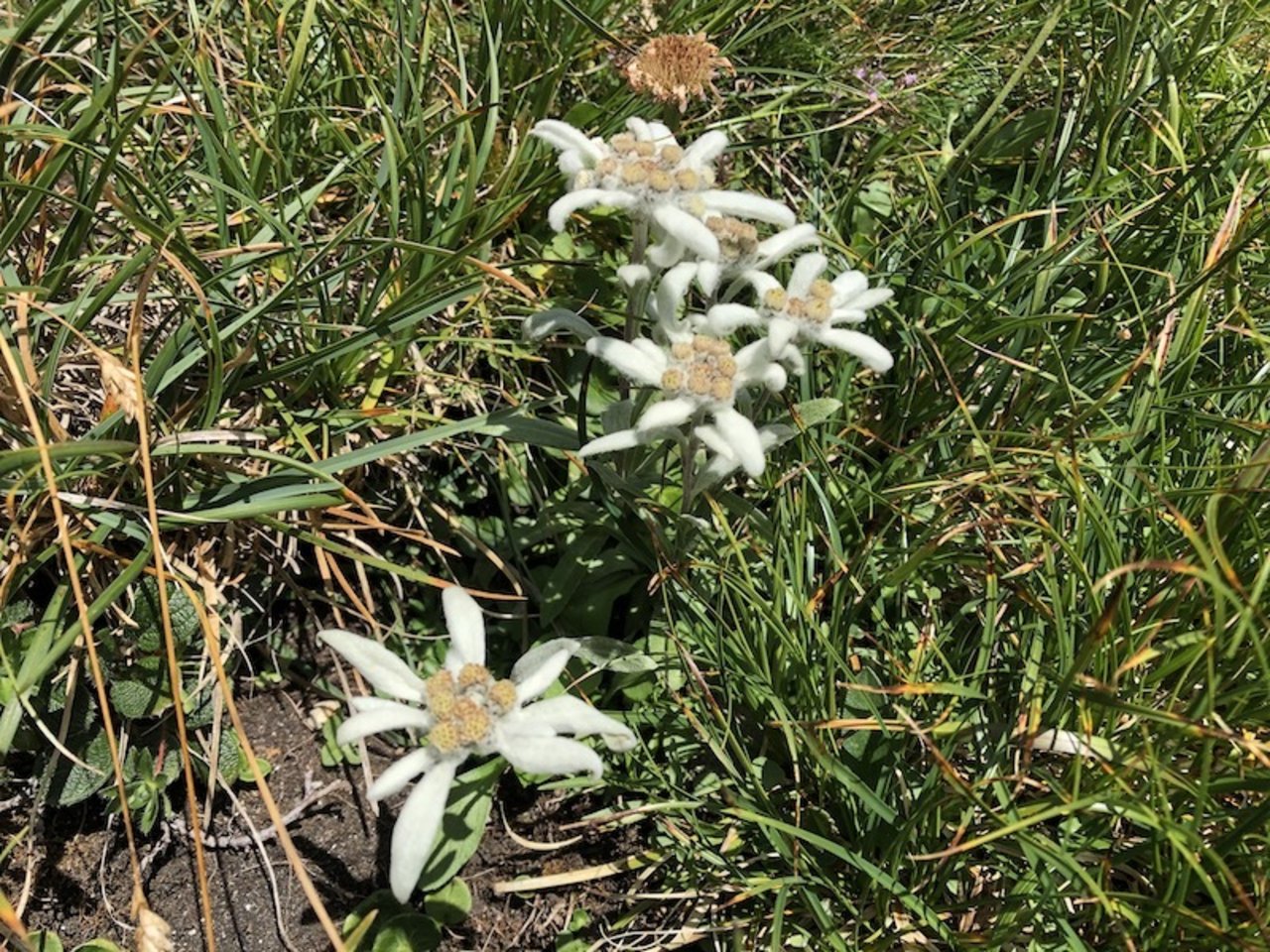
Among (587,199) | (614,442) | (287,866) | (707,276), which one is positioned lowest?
(287,866)

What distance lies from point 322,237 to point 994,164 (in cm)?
183

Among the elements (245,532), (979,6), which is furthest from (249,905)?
(979,6)

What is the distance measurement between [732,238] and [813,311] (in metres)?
0.21

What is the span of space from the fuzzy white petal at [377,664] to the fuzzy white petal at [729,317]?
0.74 metres

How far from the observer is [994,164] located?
2844 mm

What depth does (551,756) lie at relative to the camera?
1332 millimetres

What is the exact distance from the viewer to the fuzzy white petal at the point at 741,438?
1.54m

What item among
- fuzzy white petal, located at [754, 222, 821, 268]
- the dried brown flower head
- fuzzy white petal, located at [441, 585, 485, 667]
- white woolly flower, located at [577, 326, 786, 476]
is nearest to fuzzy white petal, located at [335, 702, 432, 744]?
fuzzy white petal, located at [441, 585, 485, 667]

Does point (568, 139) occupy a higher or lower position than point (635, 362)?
higher

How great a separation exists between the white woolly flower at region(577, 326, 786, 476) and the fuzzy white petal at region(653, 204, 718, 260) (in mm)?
143

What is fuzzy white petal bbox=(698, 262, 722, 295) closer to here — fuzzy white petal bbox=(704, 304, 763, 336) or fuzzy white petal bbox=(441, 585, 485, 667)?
fuzzy white petal bbox=(704, 304, 763, 336)

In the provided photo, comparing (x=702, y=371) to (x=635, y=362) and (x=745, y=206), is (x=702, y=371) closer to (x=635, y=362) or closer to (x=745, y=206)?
(x=635, y=362)

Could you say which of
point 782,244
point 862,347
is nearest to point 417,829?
point 862,347

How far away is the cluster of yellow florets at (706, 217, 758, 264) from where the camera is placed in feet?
5.72
